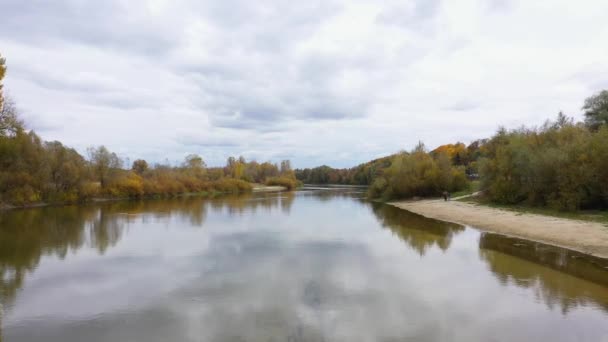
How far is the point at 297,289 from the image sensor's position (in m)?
11.6

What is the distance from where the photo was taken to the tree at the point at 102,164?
54.4 meters

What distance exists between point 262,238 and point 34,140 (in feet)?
118

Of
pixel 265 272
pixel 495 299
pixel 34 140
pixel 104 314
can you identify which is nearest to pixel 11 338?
pixel 104 314

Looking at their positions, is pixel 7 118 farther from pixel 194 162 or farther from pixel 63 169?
pixel 194 162

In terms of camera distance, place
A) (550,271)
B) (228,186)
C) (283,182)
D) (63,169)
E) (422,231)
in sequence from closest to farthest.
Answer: (550,271)
(422,231)
(63,169)
(228,186)
(283,182)

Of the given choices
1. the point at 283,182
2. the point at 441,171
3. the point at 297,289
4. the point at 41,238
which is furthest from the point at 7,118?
the point at 283,182

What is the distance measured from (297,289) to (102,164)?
2058 inches

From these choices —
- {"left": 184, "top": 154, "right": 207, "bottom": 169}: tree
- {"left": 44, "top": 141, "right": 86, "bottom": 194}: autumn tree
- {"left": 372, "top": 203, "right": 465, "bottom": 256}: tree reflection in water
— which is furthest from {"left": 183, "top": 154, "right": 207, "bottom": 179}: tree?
{"left": 372, "top": 203, "right": 465, "bottom": 256}: tree reflection in water

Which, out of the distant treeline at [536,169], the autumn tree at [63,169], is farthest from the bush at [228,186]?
the distant treeline at [536,169]

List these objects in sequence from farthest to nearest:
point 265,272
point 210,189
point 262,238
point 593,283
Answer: point 210,189 → point 262,238 → point 265,272 → point 593,283

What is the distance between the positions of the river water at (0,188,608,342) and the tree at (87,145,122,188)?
116 feet

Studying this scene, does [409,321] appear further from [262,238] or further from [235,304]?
[262,238]

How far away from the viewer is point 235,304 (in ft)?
33.6

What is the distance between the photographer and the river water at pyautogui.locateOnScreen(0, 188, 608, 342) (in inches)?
340
